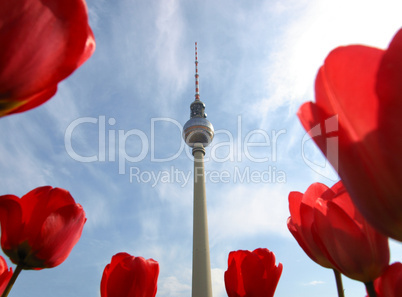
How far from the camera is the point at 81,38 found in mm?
628

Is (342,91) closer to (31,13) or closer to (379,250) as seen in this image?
(379,250)

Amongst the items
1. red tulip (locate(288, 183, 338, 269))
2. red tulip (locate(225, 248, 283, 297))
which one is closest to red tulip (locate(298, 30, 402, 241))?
red tulip (locate(288, 183, 338, 269))

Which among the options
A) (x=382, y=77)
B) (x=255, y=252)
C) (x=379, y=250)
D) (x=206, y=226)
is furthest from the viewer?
(x=206, y=226)

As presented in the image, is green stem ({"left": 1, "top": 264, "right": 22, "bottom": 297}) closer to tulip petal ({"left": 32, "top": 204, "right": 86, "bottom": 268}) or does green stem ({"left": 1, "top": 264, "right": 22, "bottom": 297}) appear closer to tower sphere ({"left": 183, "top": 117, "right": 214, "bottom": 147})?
tulip petal ({"left": 32, "top": 204, "right": 86, "bottom": 268})

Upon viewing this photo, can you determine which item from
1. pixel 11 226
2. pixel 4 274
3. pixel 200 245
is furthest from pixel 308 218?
pixel 200 245

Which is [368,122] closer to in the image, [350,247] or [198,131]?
[350,247]

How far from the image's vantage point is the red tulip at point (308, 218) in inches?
37.1

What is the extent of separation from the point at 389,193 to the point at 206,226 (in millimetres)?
33196

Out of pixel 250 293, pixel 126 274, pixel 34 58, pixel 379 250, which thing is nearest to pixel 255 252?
pixel 250 293

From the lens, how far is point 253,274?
1.32 metres

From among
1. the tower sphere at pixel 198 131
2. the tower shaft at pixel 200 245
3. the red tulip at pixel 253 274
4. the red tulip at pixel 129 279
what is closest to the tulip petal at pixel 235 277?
the red tulip at pixel 253 274

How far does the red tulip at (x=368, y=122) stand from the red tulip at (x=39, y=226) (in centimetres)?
91

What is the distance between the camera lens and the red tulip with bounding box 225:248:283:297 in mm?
1301

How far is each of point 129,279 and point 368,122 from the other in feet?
3.39
